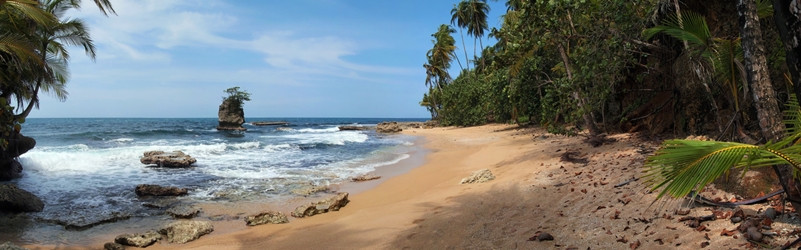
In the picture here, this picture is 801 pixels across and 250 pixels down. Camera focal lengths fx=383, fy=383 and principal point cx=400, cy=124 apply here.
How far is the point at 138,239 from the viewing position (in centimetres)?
597

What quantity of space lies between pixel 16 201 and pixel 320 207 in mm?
6096

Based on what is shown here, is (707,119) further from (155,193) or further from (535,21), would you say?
(155,193)

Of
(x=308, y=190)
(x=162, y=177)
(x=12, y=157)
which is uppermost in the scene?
(x=12, y=157)

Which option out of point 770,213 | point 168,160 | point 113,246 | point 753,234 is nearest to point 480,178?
point 770,213

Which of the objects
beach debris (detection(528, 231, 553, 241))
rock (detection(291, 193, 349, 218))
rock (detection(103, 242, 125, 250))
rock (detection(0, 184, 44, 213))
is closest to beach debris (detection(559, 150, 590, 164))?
beach debris (detection(528, 231, 553, 241))

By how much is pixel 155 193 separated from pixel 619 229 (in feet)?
32.9

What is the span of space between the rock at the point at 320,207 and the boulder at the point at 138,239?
229 cm

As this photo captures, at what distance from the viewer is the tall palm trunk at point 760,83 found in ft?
8.93

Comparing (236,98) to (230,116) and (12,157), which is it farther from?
(12,157)

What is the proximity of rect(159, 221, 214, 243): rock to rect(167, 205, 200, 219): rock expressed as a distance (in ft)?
3.88

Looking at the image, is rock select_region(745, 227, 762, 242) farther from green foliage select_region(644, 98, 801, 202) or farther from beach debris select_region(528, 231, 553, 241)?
beach debris select_region(528, 231, 553, 241)

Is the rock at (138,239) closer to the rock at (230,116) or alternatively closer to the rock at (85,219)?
the rock at (85,219)

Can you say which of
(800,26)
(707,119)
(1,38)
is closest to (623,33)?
(707,119)

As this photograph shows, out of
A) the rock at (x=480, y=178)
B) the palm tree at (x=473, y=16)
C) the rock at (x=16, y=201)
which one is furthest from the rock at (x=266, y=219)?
the palm tree at (x=473, y=16)
